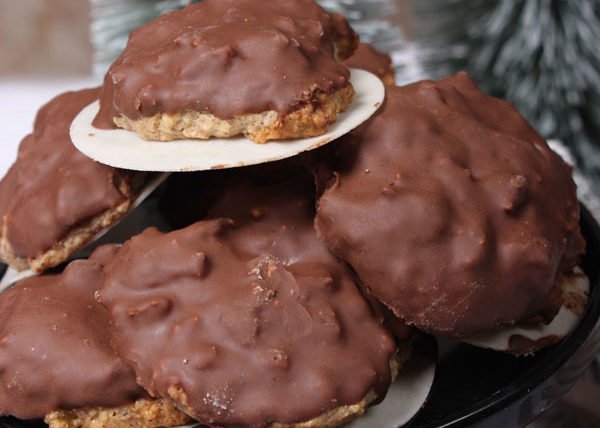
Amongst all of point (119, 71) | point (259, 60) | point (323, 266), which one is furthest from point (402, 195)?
point (119, 71)

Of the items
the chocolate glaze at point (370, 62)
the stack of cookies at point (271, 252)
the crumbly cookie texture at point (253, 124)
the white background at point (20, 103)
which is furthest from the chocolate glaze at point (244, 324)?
the white background at point (20, 103)

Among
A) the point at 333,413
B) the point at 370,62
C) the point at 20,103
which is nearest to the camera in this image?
the point at 333,413

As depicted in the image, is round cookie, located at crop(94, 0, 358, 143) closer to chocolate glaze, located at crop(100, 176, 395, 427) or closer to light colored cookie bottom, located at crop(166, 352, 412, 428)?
chocolate glaze, located at crop(100, 176, 395, 427)

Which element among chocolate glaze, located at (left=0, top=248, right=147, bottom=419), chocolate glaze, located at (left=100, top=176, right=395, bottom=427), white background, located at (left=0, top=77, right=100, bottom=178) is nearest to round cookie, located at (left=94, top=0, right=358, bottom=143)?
chocolate glaze, located at (left=100, top=176, right=395, bottom=427)

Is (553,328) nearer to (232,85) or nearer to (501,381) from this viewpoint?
(501,381)

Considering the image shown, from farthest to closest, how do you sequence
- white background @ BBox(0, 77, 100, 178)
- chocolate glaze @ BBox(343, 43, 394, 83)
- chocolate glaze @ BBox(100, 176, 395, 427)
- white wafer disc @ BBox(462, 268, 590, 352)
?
1. white background @ BBox(0, 77, 100, 178)
2. chocolate glaze @ BBox(343, 43, 394, 83)
3. white wafer disc @ BBox(462, 268, 590, 352)
4. chocolate glaze @ BBox(100, 176, 395, 427)

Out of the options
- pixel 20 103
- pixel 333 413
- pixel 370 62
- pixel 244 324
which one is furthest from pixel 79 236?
pixel 20 103
